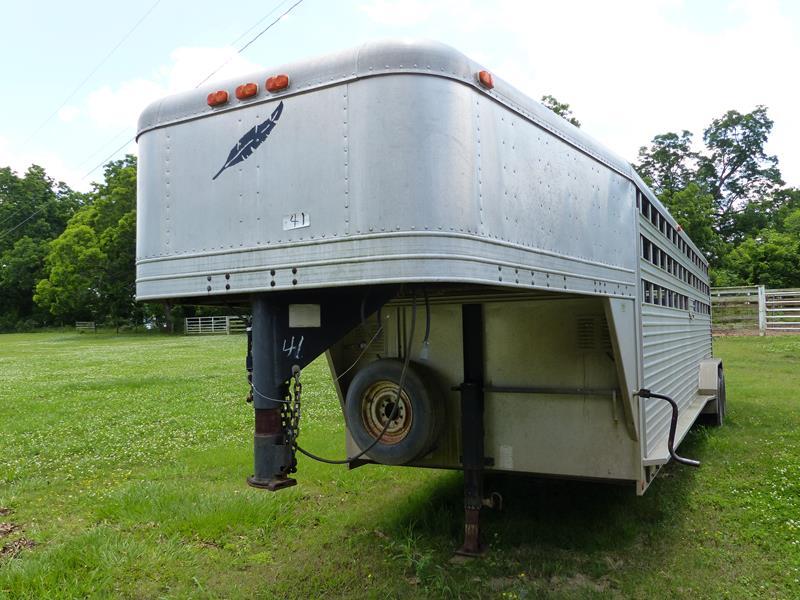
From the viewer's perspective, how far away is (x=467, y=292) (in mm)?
4582

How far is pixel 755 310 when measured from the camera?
26375 millimetres

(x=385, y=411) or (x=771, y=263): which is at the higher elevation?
(x=771, y=263)

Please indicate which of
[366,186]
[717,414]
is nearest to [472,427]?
[366,186]

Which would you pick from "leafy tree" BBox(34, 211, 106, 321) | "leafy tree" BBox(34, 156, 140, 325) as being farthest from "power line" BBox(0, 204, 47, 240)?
"leafy tree" BBox(34, 211, 106, 321)

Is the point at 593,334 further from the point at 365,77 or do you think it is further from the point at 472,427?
the point at 365,77

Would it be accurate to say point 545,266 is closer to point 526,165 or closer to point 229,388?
point 526,165

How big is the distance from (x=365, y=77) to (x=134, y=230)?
40043mm

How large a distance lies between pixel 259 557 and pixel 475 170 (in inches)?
127

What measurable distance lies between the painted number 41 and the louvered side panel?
281cm

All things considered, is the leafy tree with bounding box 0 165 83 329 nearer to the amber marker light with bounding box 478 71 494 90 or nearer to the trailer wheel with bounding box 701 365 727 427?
the trailer wheel with bounding box 701 365 727 427

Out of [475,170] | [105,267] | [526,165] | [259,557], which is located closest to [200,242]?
[475,170]

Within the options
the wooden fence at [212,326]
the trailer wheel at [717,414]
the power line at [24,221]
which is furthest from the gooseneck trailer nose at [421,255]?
the power line at [24,221]

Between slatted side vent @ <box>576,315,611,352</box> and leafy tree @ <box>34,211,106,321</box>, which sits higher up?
leafy tree @ <box>34,211,106,321</box>

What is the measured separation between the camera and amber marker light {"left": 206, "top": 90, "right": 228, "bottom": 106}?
3.77m
